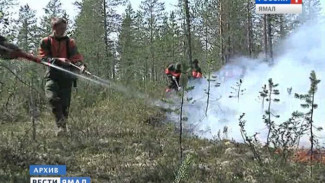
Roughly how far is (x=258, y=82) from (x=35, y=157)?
10266 millimetres

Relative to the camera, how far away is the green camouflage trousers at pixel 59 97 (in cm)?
671

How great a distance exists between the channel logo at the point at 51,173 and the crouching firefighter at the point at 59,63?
1.77 meters

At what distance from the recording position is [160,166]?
474 cm

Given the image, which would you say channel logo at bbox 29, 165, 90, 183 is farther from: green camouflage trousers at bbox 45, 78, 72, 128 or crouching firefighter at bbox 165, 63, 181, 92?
crouching firefighter at bbox 165, 63, 181, 92

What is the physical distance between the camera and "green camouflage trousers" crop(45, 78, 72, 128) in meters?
6.71

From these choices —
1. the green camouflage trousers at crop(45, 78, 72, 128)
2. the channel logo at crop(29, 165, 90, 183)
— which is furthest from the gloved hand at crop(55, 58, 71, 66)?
the channel logo at crop(29, 165, 90, 183)
